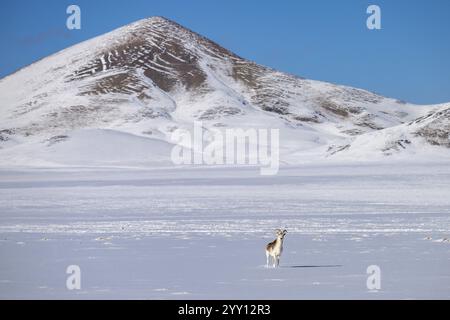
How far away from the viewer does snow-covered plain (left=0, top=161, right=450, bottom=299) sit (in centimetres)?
1316

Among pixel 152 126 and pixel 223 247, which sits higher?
pixel 152 126

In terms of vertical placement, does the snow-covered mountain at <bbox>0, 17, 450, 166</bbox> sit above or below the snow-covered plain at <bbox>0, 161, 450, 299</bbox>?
above

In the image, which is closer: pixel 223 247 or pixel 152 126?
pixel 223 247

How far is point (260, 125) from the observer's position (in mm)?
167750

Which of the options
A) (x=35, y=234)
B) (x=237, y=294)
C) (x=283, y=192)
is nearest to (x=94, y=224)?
(x=35, y=234)

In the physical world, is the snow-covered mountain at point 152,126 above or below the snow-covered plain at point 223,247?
above

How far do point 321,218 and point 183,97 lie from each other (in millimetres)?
172272

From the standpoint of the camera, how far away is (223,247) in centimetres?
1875

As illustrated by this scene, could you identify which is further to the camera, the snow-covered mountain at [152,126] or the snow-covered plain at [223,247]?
the snow-covered mountain at [152,126]

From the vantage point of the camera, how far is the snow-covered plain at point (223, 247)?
13.2m

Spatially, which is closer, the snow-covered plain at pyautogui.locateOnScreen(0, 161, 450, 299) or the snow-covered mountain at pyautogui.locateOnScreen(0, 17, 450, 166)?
the snow-covered plain at pyautogui.locateOnScreen(0, 161, 450, 299)

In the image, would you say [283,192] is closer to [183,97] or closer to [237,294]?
[237,294]
